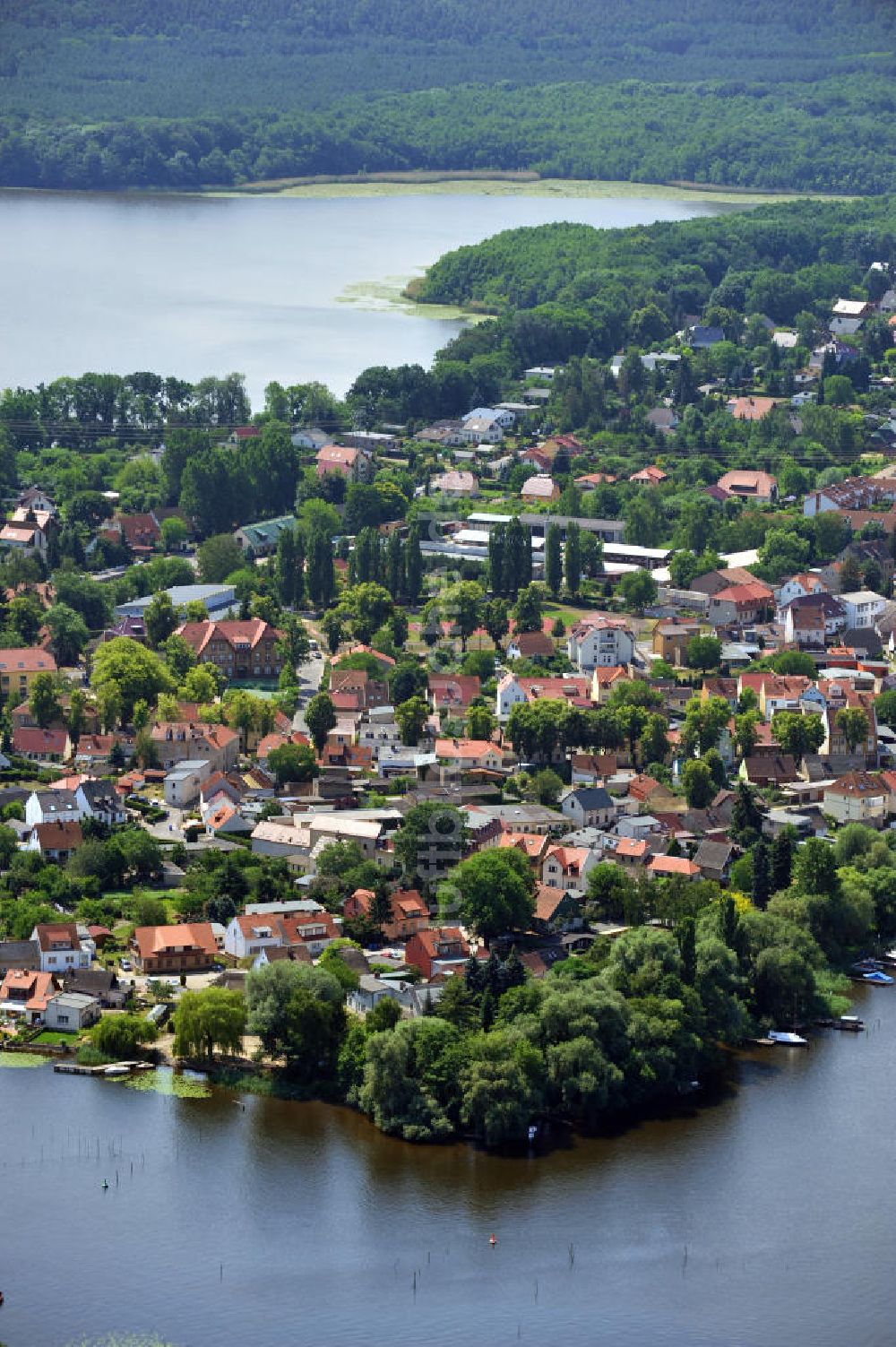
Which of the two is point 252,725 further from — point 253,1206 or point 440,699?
point 253,1206

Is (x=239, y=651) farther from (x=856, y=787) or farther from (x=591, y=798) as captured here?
(x=856, y=787)

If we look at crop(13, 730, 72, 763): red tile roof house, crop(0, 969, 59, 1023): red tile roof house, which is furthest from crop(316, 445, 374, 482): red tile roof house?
crop(0, 969, 59, 1023): red tile roof house

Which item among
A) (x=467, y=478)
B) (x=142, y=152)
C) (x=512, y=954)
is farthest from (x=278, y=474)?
(x=142, y=152)

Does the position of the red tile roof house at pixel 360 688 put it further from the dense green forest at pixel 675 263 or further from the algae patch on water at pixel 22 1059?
the dense green forest at pixel 675 263

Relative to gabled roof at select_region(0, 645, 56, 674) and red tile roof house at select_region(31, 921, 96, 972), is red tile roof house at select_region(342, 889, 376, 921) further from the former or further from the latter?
gabled roof at select_region(0, 645, 56, 674)

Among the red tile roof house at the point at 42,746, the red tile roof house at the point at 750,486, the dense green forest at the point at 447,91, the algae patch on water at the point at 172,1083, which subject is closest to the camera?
the algae patch on water at the point at 172,1083

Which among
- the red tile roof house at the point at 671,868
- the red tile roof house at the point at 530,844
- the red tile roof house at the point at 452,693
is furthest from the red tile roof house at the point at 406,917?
the red tile roof house at the point at 452,693
